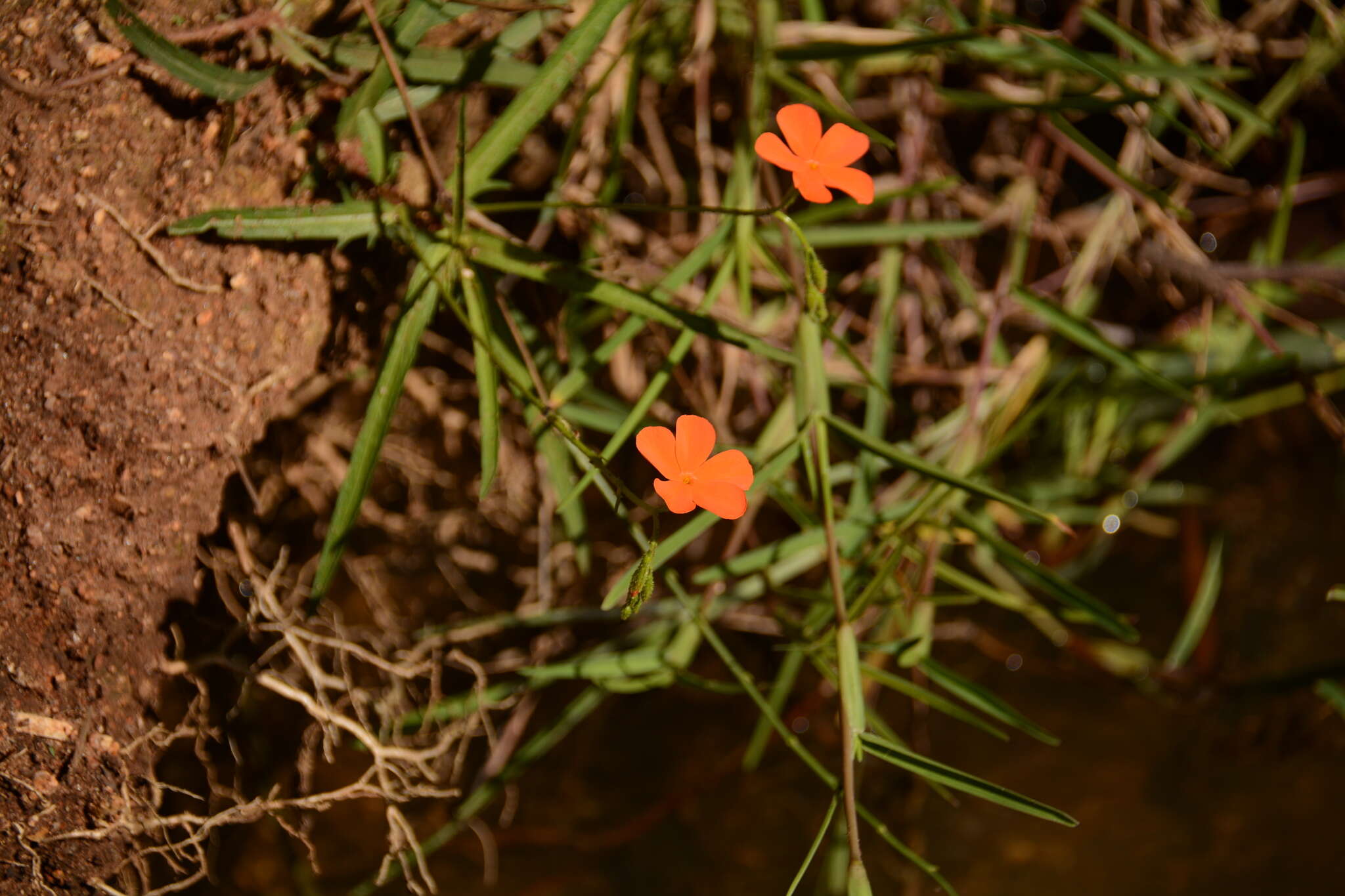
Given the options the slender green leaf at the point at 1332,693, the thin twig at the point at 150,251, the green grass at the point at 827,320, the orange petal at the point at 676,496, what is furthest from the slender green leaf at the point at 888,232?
→ the slender green leaf at the point at 1332,693

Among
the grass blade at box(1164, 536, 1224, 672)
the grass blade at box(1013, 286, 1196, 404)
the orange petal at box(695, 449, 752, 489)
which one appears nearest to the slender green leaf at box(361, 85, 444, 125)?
the orange petal at box(695, 449, 752, 489)

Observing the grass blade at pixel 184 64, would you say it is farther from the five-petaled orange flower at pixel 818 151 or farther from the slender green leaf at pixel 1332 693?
the slender green leaf at pixel 1332 693

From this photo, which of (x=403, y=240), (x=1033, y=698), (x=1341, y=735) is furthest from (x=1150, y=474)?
(x=403, y=240)

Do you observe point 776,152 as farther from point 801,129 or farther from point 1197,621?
point 1197,621

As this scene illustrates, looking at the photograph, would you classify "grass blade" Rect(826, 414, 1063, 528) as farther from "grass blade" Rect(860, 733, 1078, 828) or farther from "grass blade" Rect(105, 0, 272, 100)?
"grass blade" Rect(105, 0, 272, 100)

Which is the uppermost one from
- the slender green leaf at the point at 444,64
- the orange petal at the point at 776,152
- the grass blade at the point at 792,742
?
the slender green leaf at the point at 444,64

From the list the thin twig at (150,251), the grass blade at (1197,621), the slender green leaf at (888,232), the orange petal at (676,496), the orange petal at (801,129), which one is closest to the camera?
the orange petal at (676,496)

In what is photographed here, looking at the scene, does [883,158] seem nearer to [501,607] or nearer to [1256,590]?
[501,607]
